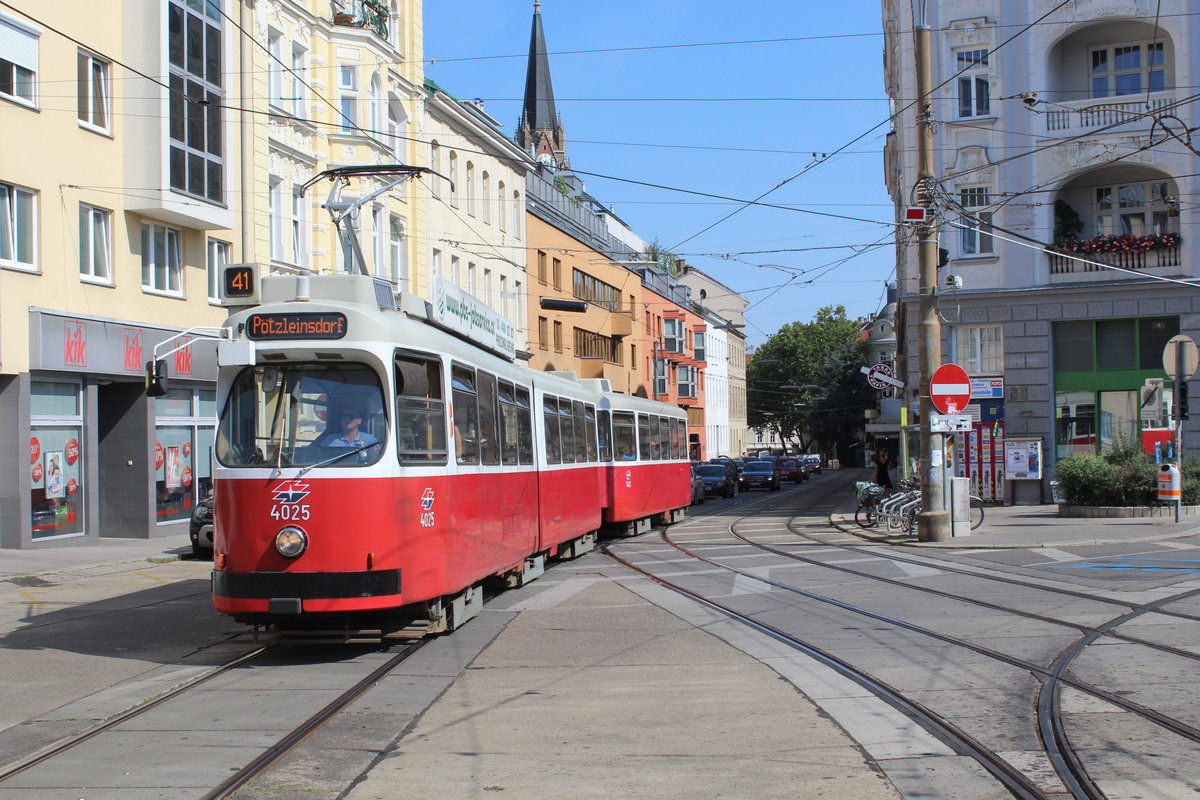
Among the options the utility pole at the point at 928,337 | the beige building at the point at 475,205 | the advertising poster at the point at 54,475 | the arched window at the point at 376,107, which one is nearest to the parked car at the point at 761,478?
the beige building at the point at 475,205

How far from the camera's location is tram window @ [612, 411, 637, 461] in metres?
22.5

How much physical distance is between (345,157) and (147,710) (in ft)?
86.6

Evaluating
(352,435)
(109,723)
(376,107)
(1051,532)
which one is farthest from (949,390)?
(376,107)

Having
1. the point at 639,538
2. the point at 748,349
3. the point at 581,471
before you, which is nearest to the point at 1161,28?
the point at 639,538

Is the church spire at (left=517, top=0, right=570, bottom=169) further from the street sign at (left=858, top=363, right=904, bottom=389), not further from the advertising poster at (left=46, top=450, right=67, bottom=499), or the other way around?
the advertising poster at (left=46, top=450, right=67, bottom=499)

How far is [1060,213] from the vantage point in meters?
32.5

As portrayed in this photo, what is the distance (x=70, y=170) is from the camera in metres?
22.5

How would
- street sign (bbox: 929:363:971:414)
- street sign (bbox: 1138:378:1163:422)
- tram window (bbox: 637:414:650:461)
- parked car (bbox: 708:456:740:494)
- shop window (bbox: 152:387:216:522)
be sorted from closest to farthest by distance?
street sign (bbox: 929:363:971:414) → tram window (bbox: 637:414:650:461) → street sign (bbox: 1138:378:1163:422) → shop window (bbox: 152:387:216:522) → parked car (bbox: 708:456:740:494)

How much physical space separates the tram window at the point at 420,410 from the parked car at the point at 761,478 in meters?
45.9

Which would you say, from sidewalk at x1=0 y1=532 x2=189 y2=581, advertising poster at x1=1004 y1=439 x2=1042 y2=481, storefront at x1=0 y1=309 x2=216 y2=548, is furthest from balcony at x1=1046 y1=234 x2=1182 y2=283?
sidewalk at x1=0 y1=532 x2=189 y2=581

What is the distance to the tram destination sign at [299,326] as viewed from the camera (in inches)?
374

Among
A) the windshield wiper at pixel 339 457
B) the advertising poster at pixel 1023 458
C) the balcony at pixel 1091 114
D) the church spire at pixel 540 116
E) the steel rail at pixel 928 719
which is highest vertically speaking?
the church spire at pixel 540 116

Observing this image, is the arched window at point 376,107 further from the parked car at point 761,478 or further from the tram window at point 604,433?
the parked car at point 761,478

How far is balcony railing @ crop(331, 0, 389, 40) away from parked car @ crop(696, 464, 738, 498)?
72.4ft
